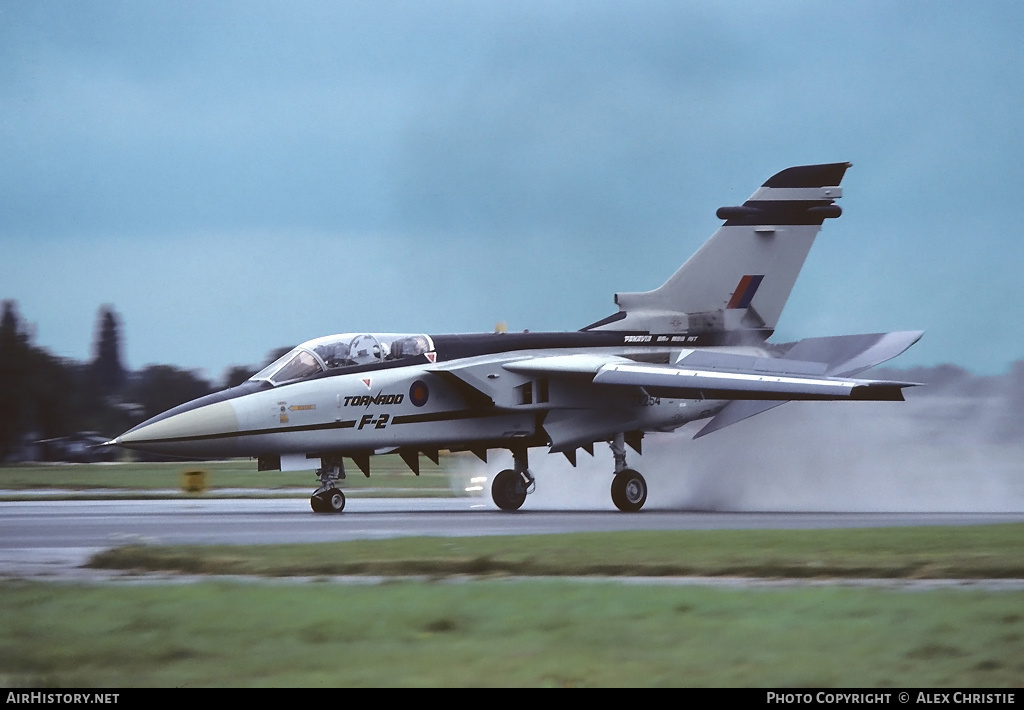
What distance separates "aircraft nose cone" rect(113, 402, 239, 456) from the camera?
791 inches

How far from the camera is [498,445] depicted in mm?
23422

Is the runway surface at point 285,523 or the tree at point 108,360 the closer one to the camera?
the runway surface at point 285,523

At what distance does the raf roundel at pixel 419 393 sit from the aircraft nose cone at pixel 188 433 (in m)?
3.13

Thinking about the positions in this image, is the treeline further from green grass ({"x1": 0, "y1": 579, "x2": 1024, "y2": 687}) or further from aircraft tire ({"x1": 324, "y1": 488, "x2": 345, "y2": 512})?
green grass ({"x1": 0, "y1": 579, "x2": 1024, "y2": 687})

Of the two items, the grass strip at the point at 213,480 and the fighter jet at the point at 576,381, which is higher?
the fighter jet at the point at 576,381

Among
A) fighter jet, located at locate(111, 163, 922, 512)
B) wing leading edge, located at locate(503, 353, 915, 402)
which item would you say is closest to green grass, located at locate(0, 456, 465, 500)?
fighter jet, located at locate(111, 163, 922, 512)

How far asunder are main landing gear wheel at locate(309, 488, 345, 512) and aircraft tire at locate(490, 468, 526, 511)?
288 cm

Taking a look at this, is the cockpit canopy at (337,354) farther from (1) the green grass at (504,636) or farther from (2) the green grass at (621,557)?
(1) the green grass at (504,636)

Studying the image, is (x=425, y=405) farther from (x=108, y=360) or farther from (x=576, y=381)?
(x=108, y=360)

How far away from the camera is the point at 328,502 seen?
837 inches

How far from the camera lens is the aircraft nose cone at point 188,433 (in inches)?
791

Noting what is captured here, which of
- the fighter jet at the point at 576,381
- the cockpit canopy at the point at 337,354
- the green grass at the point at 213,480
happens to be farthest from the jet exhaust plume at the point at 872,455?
the green grass at the point at 213,480

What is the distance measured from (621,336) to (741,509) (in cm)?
395
